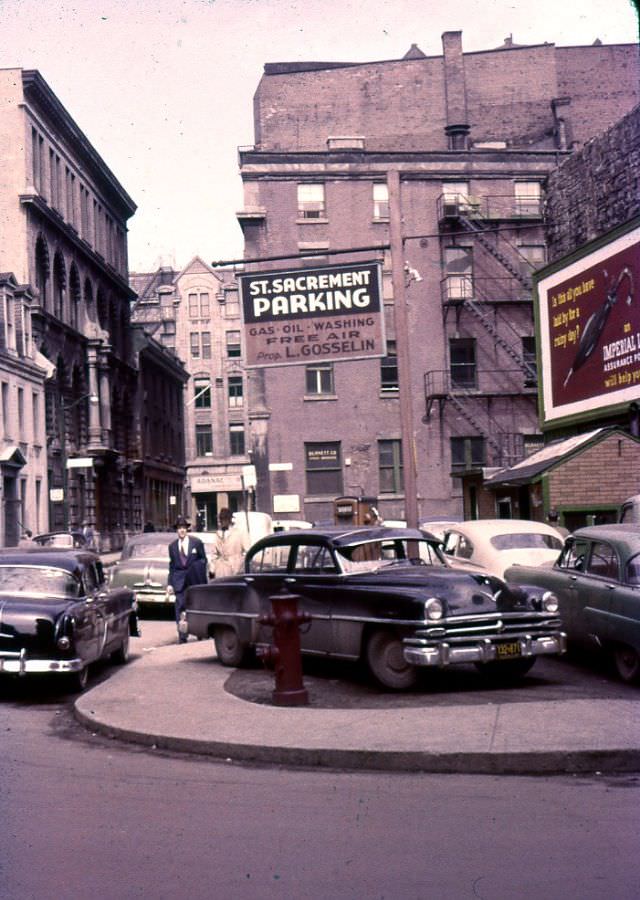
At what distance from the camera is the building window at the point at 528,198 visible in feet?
182

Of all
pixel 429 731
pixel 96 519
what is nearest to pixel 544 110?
pixel 96 519

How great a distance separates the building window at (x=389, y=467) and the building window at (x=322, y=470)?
1.84 metres

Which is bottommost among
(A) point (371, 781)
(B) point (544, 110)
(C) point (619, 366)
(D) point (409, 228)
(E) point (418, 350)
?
(A) point (371, 781)

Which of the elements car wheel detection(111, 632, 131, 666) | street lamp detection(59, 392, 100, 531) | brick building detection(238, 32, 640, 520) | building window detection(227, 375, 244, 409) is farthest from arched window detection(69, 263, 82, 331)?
car wheel detection(111, 632, 131, 666)

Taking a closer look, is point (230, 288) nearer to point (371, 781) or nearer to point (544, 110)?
point (544, 110)

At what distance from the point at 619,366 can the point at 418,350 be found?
27.0 m

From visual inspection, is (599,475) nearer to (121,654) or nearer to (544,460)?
(544,460)

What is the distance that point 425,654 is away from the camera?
11.2m

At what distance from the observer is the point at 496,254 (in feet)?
176

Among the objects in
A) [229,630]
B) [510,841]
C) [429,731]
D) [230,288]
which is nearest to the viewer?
[510,841]

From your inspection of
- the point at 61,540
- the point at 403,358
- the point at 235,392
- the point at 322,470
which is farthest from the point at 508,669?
the point at 235,392

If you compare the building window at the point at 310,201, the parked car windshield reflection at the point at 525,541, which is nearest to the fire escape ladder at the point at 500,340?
the building window at the point at 310,201

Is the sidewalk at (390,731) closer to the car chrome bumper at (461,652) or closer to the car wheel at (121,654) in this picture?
the car chrome bumper at (461,652)

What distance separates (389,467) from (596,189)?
2306 cm
